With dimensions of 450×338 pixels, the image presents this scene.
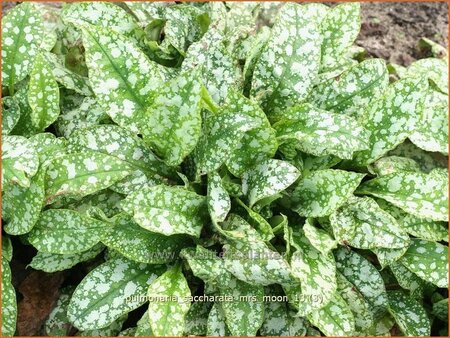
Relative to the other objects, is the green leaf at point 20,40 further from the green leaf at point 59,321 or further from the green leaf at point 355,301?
the green leaf at point 355,301

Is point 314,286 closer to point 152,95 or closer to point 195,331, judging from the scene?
point 195,331

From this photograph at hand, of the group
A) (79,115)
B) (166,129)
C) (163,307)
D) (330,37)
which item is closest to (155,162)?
(166,129)

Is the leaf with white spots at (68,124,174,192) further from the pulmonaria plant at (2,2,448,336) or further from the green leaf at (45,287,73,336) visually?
the green leaf at (45,287,73,336)

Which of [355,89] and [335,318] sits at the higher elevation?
[355,89]

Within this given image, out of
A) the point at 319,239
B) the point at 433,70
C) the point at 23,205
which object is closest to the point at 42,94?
the point at 23,205

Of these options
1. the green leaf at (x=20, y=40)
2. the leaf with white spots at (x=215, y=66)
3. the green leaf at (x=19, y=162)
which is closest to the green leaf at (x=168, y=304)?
the green leaf at (x=19, y=162)

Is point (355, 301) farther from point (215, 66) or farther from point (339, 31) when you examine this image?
point (339, 31)

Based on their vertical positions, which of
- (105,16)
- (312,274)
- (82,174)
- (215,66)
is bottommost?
(312,274)

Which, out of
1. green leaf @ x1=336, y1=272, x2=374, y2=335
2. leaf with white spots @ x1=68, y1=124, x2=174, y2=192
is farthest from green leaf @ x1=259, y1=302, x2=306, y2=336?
leaf with white spots @ x1=68, y1=124, x2=174, y2=192
